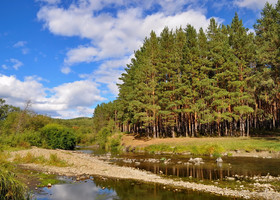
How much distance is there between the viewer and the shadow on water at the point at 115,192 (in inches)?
430

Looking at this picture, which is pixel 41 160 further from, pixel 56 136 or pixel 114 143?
pixel 114 143

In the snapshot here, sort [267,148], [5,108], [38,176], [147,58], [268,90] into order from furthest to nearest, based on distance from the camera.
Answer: [5,108] < [147,58] < [268,90] < [267,148] < [38,176]

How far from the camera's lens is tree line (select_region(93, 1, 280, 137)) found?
124 ft

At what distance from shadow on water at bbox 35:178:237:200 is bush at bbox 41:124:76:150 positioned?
108ft

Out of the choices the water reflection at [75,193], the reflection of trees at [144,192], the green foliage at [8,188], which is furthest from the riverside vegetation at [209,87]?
the green foliage at [8,188]

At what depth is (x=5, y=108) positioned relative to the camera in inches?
3391

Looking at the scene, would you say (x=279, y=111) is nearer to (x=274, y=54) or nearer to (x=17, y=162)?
(x=274, y=54)

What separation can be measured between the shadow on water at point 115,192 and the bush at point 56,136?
3282 centimetres

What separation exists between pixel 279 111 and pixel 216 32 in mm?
25573

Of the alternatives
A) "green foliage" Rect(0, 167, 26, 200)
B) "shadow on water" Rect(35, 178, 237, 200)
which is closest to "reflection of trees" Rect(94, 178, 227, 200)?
"shadow on water" Rect(35, 178, 237, 200)

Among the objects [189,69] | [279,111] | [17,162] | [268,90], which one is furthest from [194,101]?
[17,162]

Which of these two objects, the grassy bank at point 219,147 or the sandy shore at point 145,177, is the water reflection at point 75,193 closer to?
the sandy shore at point 145,177

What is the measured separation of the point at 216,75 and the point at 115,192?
35.8 m

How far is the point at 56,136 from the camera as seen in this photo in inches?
1786
